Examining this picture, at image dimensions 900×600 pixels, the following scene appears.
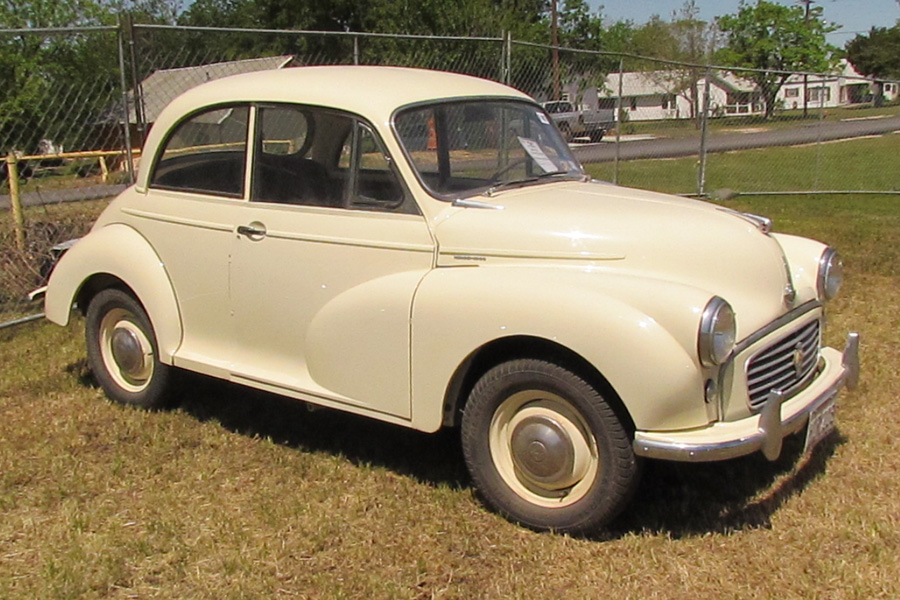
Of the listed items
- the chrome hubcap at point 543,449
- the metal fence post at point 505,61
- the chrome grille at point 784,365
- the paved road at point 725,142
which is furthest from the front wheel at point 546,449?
the paved road at point 725,142

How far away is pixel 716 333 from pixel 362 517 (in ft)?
5.34

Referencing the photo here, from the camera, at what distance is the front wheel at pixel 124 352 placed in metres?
4.95

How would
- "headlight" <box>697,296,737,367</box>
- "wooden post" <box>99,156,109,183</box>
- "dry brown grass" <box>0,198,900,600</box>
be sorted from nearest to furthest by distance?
1. "headlight" <box>697,296,737,367</box>
2. "dry brown grass" <box>0,198,900,600</box>
3. "wooden post" <box>99,156,109,183</box>

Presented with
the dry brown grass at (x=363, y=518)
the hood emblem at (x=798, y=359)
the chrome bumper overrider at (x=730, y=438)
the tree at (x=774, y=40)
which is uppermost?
the tree at (x=774, y=40)

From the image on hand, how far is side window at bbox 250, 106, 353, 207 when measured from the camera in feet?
13.9

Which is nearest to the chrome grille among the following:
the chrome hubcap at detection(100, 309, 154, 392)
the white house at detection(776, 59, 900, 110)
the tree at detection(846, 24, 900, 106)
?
the chrome hubcap at detection(100, 309, 154, 392)

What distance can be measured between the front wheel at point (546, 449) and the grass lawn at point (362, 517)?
125mm

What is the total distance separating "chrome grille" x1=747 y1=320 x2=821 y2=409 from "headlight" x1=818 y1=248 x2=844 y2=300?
0.22 m

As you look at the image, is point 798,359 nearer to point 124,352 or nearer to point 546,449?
point 546,449

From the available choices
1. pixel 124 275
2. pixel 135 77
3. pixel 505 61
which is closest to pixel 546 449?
pixel 124 275

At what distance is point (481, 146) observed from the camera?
448 centimetres

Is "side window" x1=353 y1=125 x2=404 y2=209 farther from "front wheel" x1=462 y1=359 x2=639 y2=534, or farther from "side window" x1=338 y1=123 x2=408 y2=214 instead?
"front wheel" x1=462 y1=359 x2=639 y2=534

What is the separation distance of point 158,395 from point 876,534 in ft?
11.6

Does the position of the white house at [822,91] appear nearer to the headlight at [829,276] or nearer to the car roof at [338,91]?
the headlight at [829,276]
